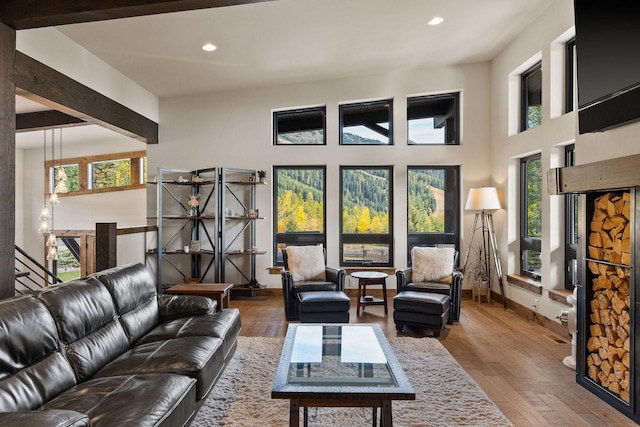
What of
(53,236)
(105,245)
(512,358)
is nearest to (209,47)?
(105,245)

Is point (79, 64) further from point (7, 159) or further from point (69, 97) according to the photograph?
point (7, 159)

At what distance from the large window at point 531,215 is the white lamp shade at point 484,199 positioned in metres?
0.37

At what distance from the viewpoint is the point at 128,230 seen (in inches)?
217

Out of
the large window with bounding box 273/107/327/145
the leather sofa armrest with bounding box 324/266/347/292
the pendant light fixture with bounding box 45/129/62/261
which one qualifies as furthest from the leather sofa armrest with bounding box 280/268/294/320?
the pendant light fixture with bounding box 45/129/62/261

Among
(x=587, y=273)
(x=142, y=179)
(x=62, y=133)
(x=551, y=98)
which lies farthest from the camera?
(x=142, y=179)

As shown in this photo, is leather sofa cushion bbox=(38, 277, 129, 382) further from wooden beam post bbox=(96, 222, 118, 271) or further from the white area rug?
wooden beam post bbox=(96, 222, 118, 271)

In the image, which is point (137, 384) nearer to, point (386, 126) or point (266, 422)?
point (266, 422)

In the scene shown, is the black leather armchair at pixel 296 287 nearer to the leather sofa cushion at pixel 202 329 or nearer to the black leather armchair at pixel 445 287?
the black leather armchair at pixel 445 287

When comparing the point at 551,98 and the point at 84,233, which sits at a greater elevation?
the point at 551,98

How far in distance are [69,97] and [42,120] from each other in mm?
1975

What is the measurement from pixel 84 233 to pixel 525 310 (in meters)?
7.59

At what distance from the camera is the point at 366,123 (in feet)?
22.1

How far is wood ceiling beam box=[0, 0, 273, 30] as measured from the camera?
2904mm

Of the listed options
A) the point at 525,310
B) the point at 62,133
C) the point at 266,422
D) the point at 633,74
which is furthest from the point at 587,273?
the point at 62,133
